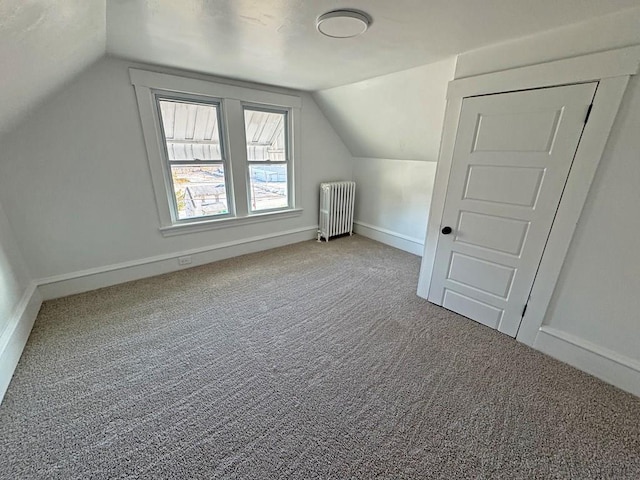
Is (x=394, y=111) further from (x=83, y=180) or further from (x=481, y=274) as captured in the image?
(x=83, y=180)

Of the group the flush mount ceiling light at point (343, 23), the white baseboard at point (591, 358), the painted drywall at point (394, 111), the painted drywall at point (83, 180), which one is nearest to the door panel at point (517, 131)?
the painted drywall at point (394, 111)

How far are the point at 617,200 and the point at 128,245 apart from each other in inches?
164

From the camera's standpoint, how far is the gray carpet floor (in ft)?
4.17

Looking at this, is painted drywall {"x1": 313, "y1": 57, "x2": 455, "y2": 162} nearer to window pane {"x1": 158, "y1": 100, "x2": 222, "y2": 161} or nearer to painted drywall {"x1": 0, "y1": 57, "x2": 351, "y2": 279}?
window pane {"x1": 158, "y1": 100, "x2": 222, "y2": 161}

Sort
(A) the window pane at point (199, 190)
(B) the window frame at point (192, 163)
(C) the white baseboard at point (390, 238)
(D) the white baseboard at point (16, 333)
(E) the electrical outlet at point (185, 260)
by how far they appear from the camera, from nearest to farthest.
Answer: (D) the white baseboard at point (16, 333)
(B) the window frame at point (192, 163)
(A) the window pane at point (199, 190)
(E) the electrical outlet at point (185, 260)
(C) the white baseboard at point (390, 238)

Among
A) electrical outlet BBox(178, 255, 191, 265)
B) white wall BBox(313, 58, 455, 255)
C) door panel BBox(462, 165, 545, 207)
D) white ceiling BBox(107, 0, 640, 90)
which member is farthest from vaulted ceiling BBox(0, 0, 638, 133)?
electrical outlet BBox(178, 255, 191, 265)

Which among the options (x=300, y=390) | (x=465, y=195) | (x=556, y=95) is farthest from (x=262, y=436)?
(x=556, y=95)

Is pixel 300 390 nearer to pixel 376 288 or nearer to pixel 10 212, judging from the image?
pixel 376 288

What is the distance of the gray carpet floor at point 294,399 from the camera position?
127 centimetres

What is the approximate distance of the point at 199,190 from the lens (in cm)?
323

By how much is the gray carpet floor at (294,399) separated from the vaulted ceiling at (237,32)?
1.83m

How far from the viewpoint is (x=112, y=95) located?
2.45 metres

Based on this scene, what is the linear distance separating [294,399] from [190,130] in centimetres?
300

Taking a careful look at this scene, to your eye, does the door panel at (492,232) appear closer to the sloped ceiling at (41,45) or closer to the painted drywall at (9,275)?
the sloped ceiling at (41,45)
